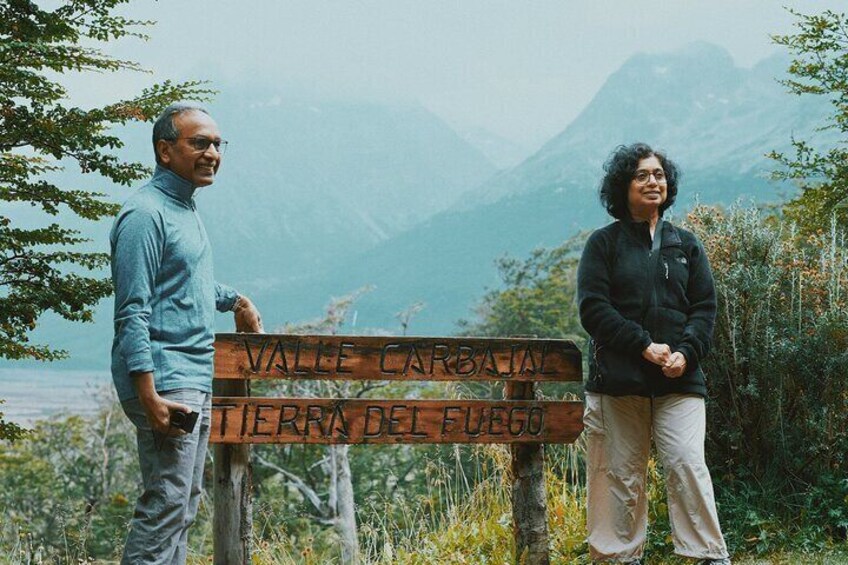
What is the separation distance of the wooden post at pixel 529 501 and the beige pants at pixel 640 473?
10.8 inches

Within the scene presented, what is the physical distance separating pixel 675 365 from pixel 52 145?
5.65 metres

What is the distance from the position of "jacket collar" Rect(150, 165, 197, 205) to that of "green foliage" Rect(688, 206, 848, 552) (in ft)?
9.68

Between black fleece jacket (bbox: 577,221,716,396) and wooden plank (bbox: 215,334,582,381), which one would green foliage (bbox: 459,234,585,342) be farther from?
black fleece jacket (bbox: 577,221,716,396)

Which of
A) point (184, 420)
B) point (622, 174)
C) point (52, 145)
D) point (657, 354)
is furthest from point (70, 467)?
point (184, 420)

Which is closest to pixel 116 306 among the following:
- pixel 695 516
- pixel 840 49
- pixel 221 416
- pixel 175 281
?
pixel 175 281

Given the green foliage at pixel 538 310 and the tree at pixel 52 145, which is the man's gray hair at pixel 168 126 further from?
the green foliage at pixel 538 310

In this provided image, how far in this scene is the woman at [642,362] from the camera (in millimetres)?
3838

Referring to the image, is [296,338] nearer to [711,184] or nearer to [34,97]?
[34,97]

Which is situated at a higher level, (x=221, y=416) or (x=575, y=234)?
(x=575, y=234)

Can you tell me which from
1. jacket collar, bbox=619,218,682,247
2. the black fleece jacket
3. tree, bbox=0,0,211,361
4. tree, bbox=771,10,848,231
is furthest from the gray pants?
tree, bbox=771,10,848,231

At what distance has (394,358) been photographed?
4078 mm

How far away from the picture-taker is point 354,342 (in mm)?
4062

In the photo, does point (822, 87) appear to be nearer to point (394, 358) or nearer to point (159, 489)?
point (394, 358)

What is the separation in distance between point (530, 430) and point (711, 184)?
196 m
